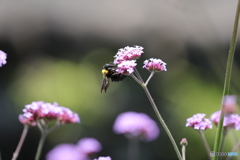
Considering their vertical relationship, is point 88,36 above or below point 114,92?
above

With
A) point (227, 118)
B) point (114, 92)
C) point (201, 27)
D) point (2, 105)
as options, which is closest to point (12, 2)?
point (2, 105)

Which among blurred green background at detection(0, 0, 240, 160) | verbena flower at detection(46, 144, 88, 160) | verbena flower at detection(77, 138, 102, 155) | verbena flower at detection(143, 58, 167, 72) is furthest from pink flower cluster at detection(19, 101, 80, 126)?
blurred green background at detection(0, 0, 240, 160)

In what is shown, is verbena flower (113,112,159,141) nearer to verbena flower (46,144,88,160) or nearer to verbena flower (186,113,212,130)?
verbena flower (46,144,88,160)

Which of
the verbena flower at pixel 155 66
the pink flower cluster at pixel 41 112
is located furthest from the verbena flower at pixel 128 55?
the pink flower cluster at pixel 41 112

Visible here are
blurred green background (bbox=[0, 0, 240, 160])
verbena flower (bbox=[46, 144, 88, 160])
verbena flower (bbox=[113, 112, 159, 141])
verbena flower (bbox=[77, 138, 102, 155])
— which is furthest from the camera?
blurred green background (bbox=[0, 0, 240, 160])

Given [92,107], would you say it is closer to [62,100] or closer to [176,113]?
[62,100]

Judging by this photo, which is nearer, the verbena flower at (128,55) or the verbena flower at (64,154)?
the verbena flower at (128,55)

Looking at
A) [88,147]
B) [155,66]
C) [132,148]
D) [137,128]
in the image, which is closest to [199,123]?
[155,66]

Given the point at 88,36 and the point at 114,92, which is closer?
the point at 114,92

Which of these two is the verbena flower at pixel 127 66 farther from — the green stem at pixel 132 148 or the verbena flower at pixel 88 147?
the verbena flower at pixel 88 147
